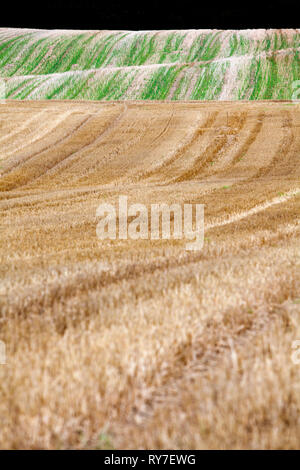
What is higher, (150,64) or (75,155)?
(150,64)

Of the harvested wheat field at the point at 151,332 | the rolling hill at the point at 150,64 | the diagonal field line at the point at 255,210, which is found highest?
the rolling hill at the point at 150,64

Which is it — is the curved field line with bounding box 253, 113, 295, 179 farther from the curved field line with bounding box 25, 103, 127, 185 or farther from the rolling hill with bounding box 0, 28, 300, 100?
the rolling hill with bounding box 0, 28, 300, 100

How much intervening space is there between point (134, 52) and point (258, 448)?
7259cm

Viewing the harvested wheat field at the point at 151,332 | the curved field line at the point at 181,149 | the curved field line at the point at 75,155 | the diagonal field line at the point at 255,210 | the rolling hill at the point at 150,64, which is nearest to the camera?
the harvested wheat field at the point at 151,332

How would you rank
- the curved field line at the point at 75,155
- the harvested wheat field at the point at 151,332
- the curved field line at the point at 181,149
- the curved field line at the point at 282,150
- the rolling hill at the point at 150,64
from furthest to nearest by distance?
1. the rolling hill at the point at 150,64
2. the curved field line at the point at 75,155
3. the curved field line at the point at 181,149
4. the curved field line at the point at 282,150
5. the harvested wheat field at the point at 151,332

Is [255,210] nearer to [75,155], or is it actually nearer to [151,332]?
[151,332]

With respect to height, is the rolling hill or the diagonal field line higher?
the rolling hill

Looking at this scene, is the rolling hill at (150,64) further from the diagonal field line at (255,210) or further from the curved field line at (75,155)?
the diagonal field line at (255,210)

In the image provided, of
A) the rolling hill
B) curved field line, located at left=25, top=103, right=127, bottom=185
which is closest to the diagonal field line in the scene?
curved field line, located at left=25, top=103, right=127, bottom=185

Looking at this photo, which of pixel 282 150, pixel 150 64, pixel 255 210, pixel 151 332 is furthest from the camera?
pixel 150 64

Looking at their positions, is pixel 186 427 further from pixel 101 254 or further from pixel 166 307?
pixel 101 254

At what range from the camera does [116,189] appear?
19.6m

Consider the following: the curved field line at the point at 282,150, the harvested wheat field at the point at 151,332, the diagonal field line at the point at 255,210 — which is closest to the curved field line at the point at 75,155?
the harvested wheat field at the point at 151,332

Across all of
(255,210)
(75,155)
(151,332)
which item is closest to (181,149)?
(75,155)
